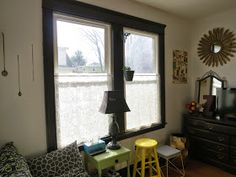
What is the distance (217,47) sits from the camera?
323cm

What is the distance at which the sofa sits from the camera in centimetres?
151

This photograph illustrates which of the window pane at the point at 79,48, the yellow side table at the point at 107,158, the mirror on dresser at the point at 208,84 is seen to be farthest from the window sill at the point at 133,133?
the mirror on dresser at the point at 208,84

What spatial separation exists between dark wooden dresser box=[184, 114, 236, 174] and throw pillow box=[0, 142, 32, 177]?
2.63m

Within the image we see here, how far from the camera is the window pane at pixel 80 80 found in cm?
206

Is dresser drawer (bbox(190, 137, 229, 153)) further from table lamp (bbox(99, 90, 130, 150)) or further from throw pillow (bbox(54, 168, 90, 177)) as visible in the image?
throw pillow (bbox(54, 168, 90, 177))

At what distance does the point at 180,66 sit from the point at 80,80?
6.66 ft

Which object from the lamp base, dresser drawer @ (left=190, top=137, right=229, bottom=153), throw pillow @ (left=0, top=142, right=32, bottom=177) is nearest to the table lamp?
the lamp base

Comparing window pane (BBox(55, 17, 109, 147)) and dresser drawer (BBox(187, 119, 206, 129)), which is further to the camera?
dresser drawer (BBox(187, 119, 206, 129))

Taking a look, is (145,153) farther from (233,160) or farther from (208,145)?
(233,160)

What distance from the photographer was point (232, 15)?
3.04 m

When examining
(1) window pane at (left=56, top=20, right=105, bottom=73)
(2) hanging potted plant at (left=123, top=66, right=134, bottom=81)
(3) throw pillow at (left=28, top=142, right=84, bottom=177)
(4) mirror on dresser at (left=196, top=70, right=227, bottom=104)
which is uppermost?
(1) window pane at (left=56, top=20, right=105, bottom=73)

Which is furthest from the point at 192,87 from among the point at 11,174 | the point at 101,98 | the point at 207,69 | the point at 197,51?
the point at 11,174

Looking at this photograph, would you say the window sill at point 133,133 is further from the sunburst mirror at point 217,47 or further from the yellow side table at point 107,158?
the sunburst mirror at point 217,47

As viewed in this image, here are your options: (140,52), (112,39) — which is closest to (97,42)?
(112,39)
